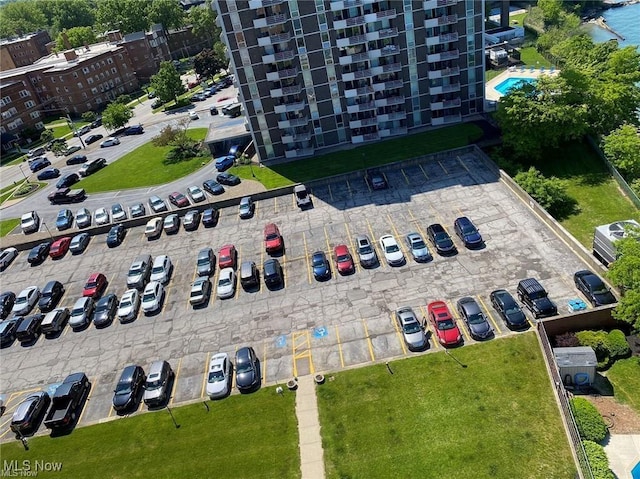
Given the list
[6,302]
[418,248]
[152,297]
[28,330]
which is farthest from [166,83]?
[418,248]

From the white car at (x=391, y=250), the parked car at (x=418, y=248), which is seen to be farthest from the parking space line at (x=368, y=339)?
the parked car at (x=418, y=248)

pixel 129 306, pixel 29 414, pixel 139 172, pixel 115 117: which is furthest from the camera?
pixel 115 117

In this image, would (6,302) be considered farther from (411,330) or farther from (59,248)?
(411,330)

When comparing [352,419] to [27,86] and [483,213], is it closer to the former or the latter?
[483,213]

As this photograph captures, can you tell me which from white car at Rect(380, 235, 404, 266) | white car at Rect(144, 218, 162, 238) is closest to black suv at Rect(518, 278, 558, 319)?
white car at Rect(380, 235, 404, 266)

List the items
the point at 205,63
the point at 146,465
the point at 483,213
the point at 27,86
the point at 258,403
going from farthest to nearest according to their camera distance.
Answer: the point at 205,63, the point at 27,86, the point at 483,213, the point at 258,403, the point at 146,465

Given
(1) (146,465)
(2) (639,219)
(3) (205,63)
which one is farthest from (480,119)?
(3) (205,63)

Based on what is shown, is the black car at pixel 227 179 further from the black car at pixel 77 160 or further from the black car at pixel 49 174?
the black car at pixel 49 174
